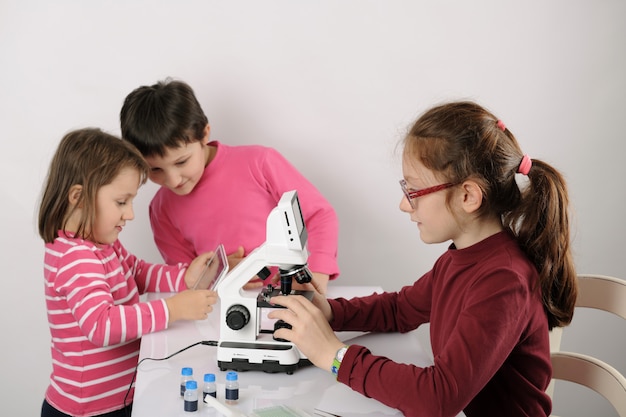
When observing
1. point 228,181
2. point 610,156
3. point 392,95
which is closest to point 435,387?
point 228,181

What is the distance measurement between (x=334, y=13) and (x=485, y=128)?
1.25m

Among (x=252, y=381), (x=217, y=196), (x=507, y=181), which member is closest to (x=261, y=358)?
(x=252, y=381)

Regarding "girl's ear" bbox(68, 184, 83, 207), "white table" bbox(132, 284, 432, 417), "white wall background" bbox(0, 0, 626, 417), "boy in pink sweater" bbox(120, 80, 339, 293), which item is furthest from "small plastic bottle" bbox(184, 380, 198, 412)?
"white wall background" bbox(0, 0, 626, 417)

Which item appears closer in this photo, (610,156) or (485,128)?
(485,128)

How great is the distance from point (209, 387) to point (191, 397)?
5 cm

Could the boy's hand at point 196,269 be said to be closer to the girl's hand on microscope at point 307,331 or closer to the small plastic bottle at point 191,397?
the girl's hand on microscope at point 307,331

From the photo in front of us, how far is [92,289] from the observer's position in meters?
1.84

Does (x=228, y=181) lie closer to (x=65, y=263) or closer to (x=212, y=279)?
(x=212, y=279)

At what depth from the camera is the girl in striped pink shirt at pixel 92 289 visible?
1.84 meters

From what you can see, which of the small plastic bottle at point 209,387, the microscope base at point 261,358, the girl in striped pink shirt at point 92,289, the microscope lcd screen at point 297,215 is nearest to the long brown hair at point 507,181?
the microscope lcd screen at point 297,215

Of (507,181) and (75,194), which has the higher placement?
(507,181)

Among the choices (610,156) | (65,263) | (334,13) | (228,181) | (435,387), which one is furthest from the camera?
(610,156)

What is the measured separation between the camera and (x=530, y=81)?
273 centimetres

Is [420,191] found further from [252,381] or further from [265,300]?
[252,381]
